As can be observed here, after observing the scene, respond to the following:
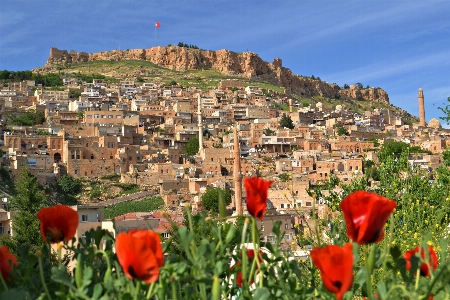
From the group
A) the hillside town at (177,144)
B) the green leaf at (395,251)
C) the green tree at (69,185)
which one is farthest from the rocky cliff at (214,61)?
the green leaf at (395,251)

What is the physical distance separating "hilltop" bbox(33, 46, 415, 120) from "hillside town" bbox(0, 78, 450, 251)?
712 inches

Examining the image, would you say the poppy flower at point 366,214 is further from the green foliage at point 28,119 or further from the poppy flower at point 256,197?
the green foliage at point 28,119

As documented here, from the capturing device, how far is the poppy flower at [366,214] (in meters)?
1.63

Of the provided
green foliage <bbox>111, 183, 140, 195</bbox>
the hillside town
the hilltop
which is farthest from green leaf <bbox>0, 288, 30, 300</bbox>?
the hilltop

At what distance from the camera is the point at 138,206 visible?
1341 inches

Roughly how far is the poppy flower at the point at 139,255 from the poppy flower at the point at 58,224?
49 centimetres

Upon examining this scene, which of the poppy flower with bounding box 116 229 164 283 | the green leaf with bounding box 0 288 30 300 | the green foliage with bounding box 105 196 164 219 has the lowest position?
the green foliage with bounding box 105 196 164 219

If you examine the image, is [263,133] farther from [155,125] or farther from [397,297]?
[397,297]

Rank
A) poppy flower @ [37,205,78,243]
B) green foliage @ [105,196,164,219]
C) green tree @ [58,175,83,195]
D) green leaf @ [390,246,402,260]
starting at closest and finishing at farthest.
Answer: green leaf @ [390,246,402,260]
poppy flower @ [37,205,78,243]
green foliage @ [105,196,164,219]
green tree @ [58,175,83,195]

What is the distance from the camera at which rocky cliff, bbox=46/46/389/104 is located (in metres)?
93.9

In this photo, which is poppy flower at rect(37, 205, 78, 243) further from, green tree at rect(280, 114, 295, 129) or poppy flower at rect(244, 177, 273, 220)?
green tree at rect(280, 114, 295, 129)

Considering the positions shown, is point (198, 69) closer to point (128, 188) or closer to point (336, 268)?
point (128, 188)

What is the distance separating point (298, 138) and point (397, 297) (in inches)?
1893

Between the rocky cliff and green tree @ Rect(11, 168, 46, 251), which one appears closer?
green tree @ Rect(11, 168, 46, 251)
